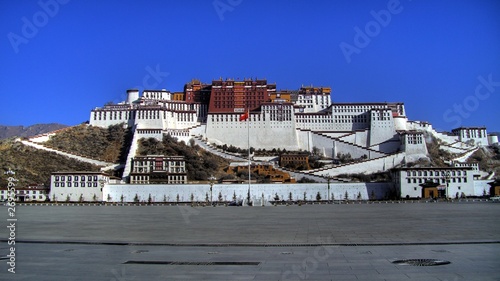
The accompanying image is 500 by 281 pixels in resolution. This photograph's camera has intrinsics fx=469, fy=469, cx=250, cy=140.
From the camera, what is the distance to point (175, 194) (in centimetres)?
7588

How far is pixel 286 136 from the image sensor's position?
107875 millimetres

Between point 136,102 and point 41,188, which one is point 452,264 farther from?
point 136,102

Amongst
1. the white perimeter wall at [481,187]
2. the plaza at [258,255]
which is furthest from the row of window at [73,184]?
the white perimeter wall at [481,187]

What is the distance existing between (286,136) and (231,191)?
118ft

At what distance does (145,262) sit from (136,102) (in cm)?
11359

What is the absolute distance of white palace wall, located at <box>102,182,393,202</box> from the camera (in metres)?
74.9

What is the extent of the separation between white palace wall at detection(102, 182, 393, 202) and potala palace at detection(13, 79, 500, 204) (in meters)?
0.16

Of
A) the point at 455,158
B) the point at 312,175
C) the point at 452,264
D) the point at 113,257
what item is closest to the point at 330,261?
the point at 452,264

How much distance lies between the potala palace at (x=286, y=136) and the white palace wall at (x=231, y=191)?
0.16m

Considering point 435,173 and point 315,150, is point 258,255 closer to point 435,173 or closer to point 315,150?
point 435,173

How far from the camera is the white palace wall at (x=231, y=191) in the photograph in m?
74.9

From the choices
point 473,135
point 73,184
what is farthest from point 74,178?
point 473,135

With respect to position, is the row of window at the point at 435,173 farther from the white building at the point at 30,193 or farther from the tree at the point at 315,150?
the white building at the point at 30,193

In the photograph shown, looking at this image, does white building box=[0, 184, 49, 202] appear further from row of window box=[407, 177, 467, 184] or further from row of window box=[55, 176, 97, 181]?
row of window box=[407, 177, 467, 184]
